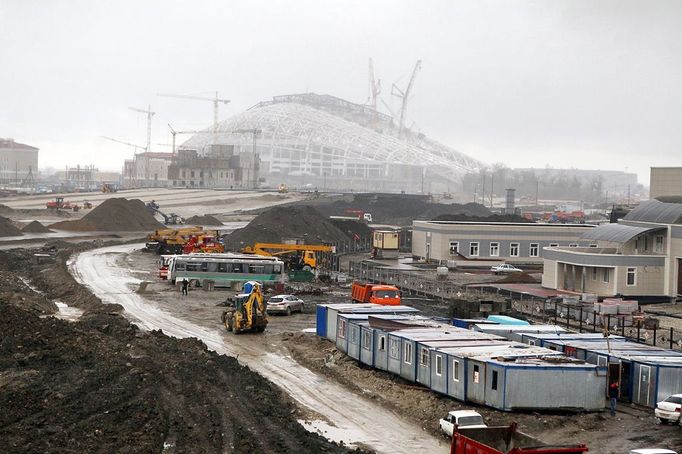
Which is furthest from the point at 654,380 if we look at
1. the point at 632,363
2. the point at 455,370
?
the point at 455,370

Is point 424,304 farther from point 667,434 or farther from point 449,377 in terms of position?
point 667,434

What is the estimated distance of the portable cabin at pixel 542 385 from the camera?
19203mm

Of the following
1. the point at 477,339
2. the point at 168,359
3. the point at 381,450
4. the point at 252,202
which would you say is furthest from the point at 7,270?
the point at 252,202

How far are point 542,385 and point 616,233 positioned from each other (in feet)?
A: 78.0

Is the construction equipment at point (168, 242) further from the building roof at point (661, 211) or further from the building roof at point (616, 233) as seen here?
the building roof at point (661, 211)

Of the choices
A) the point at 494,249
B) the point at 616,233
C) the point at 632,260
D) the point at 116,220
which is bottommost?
the point at 494,249

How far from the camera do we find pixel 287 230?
62562 millimetres

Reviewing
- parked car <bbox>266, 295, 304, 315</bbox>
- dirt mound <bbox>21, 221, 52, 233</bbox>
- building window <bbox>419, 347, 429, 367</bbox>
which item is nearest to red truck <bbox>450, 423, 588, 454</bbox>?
building window <bbox>419, 347, 429, 367</bbox>

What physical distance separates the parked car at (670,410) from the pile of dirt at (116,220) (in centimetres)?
5890

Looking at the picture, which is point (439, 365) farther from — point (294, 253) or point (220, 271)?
point (294, 253)

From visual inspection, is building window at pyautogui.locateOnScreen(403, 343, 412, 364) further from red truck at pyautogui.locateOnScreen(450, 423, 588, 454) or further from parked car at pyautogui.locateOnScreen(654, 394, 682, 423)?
red truck at pyautogui.locateOnScreen(450, 423, 588, 454)

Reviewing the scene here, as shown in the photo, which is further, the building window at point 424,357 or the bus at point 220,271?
the bus at point 220,271

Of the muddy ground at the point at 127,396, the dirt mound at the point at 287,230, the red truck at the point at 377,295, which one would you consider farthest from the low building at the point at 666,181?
the muddy ground at the point at 127,396

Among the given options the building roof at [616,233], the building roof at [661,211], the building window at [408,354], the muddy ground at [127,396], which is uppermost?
the building roof at [661,211]
